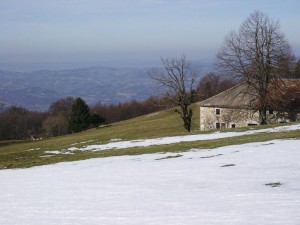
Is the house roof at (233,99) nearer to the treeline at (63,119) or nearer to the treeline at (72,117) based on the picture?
the treeline at (63,119)

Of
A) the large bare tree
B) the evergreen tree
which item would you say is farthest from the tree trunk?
the evergreen tree

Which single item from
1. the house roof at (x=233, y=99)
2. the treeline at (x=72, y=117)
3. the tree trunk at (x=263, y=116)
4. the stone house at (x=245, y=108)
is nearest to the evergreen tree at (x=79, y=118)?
the treeline at (x=72, y=117)

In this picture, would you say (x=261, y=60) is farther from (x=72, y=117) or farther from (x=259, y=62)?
(x=72, y=117)

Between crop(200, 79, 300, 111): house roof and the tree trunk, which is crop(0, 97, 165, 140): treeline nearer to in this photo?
crop(200, 79, 300, 111): house roof

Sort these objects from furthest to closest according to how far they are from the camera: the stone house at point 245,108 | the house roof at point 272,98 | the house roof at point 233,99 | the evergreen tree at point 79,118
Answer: the evergreen tree at point 79,118 < the house roof at point 233,99 < the stone house at point 245,108 < the house roof at point 272,98

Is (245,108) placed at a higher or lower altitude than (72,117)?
lower

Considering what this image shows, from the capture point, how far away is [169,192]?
1228 cm

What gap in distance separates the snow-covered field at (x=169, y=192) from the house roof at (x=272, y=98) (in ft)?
90.9

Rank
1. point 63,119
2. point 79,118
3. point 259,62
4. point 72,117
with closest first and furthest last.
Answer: point 259,62
point 79,118
point 72,117
point 63,119

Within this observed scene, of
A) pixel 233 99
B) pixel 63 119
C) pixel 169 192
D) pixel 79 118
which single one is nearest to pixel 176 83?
pixel 233 99

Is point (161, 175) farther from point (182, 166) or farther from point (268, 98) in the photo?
point (268, 98)

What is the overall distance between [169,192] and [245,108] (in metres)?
40.7

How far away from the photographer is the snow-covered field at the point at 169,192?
929 centimetres

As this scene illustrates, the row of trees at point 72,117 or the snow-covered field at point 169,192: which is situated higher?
the row of trees at point 72,117
